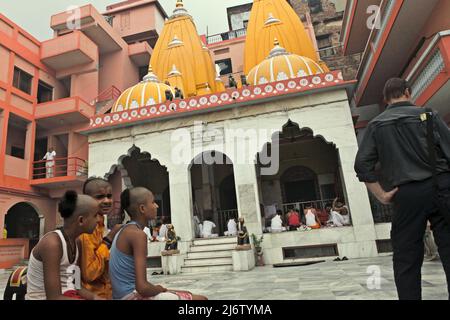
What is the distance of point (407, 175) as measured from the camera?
2262 millimetres

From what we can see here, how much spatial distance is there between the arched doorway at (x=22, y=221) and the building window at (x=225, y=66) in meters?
14.5

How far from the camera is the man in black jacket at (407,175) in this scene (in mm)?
2156

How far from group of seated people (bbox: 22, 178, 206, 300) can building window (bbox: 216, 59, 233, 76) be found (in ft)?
66.7

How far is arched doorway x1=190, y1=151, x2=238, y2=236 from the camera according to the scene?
13.5 metres

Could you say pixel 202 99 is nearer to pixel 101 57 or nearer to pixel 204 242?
pixel 204 242

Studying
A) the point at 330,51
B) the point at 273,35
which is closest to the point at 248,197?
the point at 273,35

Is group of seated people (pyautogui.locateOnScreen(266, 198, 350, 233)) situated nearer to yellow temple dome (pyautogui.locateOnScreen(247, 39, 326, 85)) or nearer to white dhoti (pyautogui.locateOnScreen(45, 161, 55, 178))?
yellow temple dome (pyautogui.locateOnScreen(247, 39, 326, 85))

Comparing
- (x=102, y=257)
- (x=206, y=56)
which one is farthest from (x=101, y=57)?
(x=102, y=257)

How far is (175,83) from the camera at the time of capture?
47.0 ft

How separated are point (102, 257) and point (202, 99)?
27.9 feet

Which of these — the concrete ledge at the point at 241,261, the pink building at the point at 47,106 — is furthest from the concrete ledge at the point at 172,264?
the pink building at the point at 47,106

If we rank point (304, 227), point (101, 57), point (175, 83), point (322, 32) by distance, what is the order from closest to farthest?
point (304, 227) → point (175, 83) → point (101, 57) → point (322, 32)

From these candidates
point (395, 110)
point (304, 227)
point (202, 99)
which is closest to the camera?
point (395, 110)

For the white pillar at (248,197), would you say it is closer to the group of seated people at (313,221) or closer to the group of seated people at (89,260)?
the group of seated people at (313,221)
